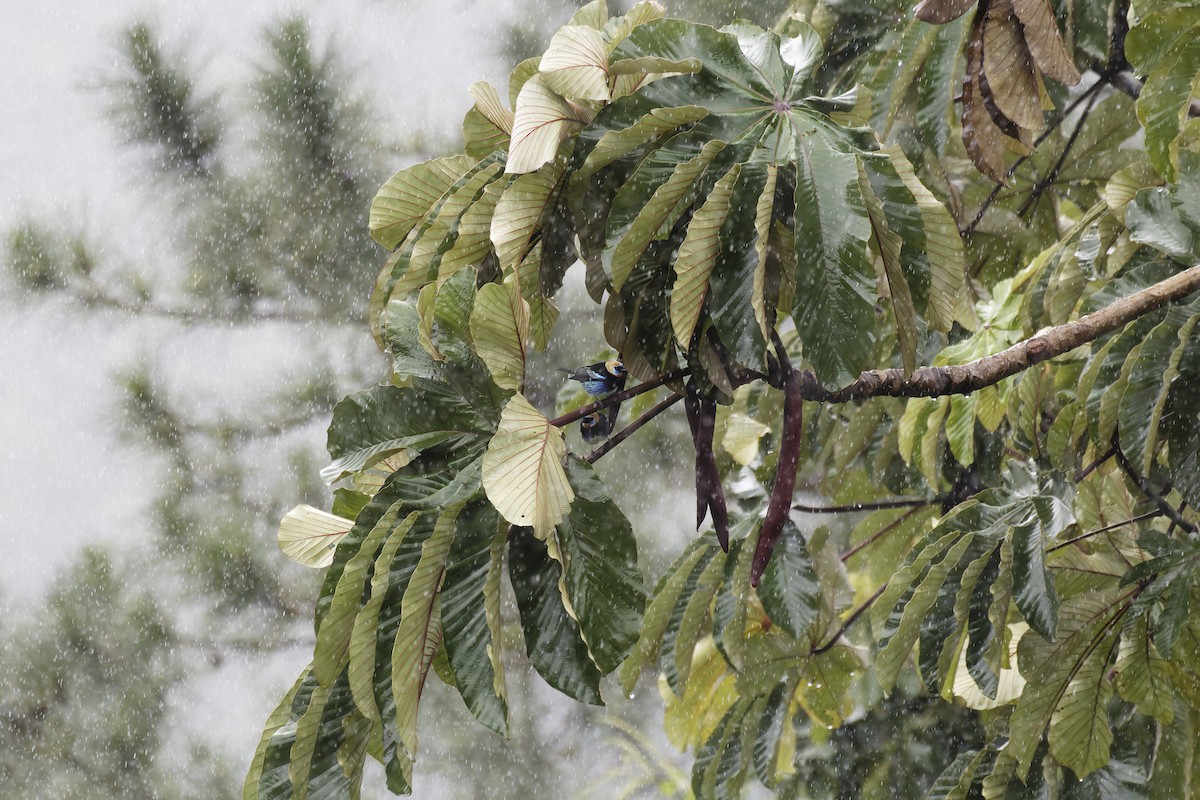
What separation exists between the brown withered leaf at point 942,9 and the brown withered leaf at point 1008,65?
0.04m

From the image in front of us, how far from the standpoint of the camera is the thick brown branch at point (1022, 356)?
0.50 meters

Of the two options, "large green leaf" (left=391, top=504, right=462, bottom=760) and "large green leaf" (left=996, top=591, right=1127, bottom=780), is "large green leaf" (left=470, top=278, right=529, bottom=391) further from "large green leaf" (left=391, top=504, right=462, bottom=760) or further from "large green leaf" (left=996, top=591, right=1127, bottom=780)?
"large green leaf" (left=996, top=591, right=1127, bottom=780)

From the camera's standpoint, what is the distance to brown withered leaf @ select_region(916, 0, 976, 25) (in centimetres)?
51

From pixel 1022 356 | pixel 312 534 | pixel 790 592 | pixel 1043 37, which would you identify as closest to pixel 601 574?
pixel 312 534

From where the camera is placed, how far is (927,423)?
861 millimetres

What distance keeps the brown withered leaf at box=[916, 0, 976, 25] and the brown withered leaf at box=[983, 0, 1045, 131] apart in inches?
1.7

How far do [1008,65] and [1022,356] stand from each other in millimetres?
148

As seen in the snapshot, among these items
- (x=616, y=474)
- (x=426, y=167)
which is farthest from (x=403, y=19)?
(x=426, y=167)

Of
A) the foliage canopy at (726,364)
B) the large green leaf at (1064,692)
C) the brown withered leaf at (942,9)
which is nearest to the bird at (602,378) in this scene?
the foliage canopy at (726,364)

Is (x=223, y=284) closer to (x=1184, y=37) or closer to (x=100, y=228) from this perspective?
(x=100, y=228)

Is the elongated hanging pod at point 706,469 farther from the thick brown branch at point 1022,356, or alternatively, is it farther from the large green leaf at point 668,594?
the large green leaf at point 668,594

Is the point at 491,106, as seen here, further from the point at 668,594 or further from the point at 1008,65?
the point at 668,594

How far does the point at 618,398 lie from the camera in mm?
433

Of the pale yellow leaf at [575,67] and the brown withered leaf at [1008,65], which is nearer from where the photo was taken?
the pale yellow leaf at [575,67]
